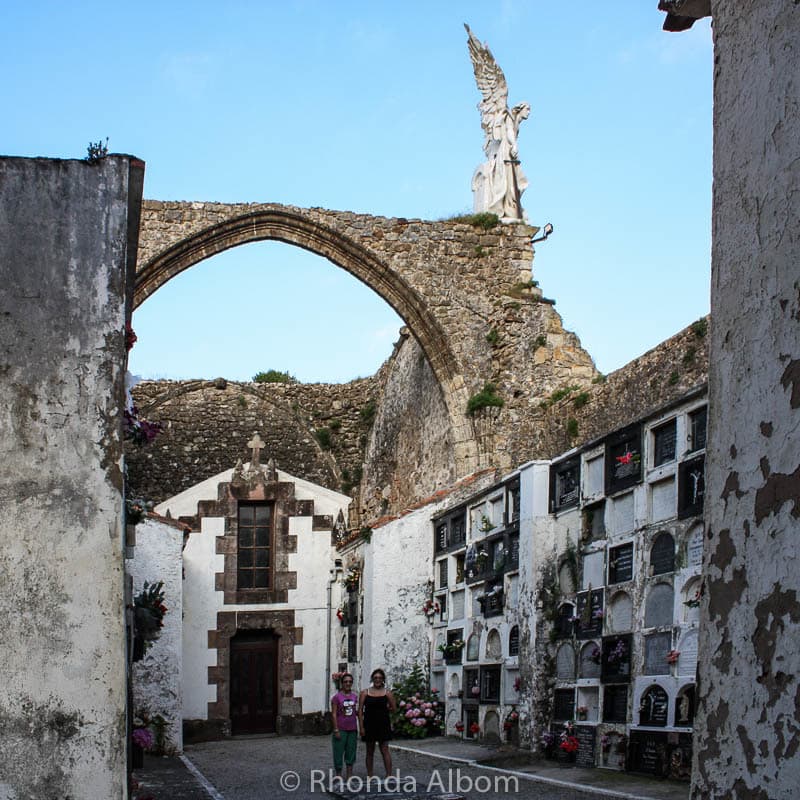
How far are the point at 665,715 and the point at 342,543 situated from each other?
10.2 m

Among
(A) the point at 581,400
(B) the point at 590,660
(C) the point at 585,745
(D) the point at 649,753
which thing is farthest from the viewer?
(A) the point at 581,400

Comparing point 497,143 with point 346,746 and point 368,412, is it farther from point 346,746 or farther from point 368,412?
point 346,746

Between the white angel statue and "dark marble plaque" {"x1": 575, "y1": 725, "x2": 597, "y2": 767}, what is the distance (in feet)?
38.7

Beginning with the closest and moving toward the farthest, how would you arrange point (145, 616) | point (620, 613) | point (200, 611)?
point (145, 616)
point (620, 613)
point (200, 611)

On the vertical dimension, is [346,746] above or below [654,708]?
below

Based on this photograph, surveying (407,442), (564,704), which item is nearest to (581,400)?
(564,704)

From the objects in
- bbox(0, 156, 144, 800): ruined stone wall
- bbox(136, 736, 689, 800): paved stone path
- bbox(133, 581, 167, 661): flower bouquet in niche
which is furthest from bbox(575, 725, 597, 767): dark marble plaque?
bbox(0, 156, 144, 800): ruined stone wall

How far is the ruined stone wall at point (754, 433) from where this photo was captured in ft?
10.5

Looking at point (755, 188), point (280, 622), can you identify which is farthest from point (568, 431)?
point (755, 188)

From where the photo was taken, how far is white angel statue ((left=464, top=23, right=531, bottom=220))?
67.4ft

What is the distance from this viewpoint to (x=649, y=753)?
29.8 ft

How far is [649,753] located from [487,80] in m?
14.0

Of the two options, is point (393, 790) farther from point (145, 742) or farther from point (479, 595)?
point (479, 595)

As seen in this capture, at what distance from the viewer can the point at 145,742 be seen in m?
8.94
